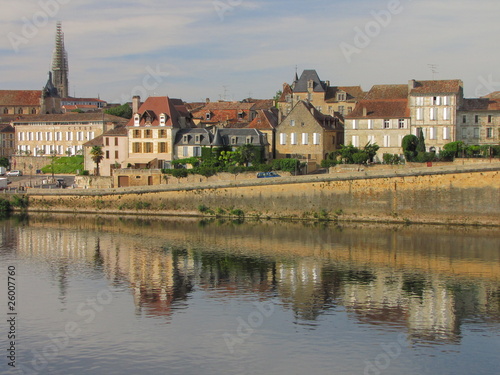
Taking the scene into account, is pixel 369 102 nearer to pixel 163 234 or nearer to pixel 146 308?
pixel 163 234

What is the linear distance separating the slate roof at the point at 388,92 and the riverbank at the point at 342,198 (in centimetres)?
1688

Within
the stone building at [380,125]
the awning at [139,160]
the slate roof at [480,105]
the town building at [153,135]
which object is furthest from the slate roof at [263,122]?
the slate roof at [480,105]

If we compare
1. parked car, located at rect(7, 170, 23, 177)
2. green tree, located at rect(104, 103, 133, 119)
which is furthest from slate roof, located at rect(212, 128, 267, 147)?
green tree, located at rect(104, 103, 133, 119)

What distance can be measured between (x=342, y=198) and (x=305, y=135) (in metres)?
12.7

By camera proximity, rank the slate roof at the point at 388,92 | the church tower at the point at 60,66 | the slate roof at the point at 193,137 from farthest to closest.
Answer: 1. the church tower at the point at 60,66
2. the slate roof at the point at 388,92
3. the slate roof at the point at 193,137

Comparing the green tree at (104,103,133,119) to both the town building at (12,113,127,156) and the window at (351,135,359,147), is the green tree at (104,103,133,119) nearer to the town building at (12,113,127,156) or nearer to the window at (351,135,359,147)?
the town building at (12,113,127,156)

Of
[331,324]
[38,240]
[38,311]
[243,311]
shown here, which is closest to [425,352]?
[331,324]

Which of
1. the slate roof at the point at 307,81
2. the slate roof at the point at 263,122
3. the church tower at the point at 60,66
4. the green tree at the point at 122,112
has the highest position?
the church tower at the point at 60,66

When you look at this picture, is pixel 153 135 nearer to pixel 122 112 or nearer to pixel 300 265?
pixel 300 265

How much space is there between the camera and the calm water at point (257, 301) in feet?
81.4

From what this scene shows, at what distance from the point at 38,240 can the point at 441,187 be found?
2555cm

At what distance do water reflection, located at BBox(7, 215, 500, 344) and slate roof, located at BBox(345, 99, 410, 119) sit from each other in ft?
49.3

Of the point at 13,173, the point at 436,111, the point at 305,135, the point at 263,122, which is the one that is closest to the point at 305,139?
the point at 305,135

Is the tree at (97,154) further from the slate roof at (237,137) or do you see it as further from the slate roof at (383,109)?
the slate roof at (383,109)
